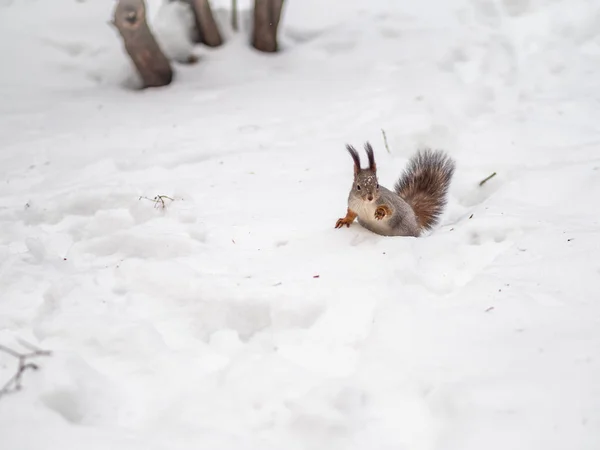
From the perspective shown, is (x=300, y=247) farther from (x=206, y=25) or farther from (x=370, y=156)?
(x=206, y=25)

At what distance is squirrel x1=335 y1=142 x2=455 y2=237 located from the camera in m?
2.15

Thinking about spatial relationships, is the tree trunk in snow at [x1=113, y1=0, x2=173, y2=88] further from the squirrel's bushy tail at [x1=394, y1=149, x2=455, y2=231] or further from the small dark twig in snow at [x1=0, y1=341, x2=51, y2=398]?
the small dark twig in snow at [x1=0, y1=341, x2=51, y2=398]

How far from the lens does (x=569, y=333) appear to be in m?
1.48

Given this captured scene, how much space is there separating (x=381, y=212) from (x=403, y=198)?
0.41 metres

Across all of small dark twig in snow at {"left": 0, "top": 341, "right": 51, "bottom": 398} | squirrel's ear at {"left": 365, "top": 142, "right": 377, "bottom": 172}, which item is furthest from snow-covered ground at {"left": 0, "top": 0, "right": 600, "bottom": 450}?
squirrel's ear at {"left": 365, "top": 142, "right": 377, "bottom": 172}

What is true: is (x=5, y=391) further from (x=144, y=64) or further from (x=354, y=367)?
(x=144, y=64)

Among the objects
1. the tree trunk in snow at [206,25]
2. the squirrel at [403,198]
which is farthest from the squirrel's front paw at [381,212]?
the tree trunk in snow at [206,25]

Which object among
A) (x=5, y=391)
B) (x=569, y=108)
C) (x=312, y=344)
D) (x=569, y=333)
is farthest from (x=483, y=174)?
(x=5, y=391)

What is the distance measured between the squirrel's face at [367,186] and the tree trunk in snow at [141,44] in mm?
2348

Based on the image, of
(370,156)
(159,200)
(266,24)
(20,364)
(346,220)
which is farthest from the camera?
(266,24)

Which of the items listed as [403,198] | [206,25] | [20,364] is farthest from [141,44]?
[20,364]

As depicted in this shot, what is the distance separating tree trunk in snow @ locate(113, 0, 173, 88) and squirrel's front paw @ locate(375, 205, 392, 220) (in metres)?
2.45

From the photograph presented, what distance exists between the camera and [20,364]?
4.41ft

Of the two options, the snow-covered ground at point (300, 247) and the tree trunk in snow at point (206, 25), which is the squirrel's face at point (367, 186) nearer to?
the snow-covered ground at point (300, 247)
